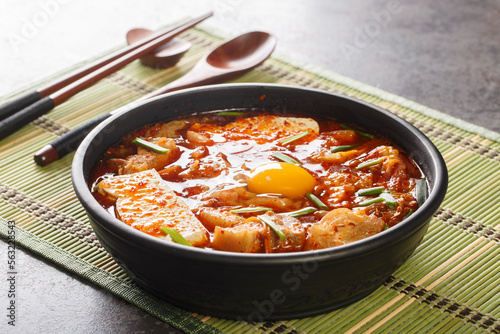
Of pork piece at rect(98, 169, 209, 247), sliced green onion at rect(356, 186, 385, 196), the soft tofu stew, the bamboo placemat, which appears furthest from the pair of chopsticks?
sliced green onion at rect(356, 186, 385, 196)

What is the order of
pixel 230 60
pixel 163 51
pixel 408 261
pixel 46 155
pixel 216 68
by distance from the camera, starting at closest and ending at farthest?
pixel 408 261
pixel 46 155
pixel 216 68
pixel 230 60
pixel 163 51

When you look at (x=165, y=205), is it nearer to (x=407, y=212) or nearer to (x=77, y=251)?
(x=77, y=251)

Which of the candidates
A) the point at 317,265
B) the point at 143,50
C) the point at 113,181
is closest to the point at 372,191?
the point at 317,265

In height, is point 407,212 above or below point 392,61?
above

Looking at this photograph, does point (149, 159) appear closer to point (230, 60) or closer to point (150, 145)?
point (150, 145)

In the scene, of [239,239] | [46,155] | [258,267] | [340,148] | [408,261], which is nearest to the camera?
[258,267]

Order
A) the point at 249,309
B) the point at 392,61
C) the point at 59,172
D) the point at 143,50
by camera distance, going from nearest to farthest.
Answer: the point at 249,309, the point at 59,172, the point at 143,50, the point at 392,61

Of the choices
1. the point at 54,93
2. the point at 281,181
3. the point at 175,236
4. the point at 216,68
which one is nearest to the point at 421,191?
the point at 281,181

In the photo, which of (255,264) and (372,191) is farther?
(372,191)
